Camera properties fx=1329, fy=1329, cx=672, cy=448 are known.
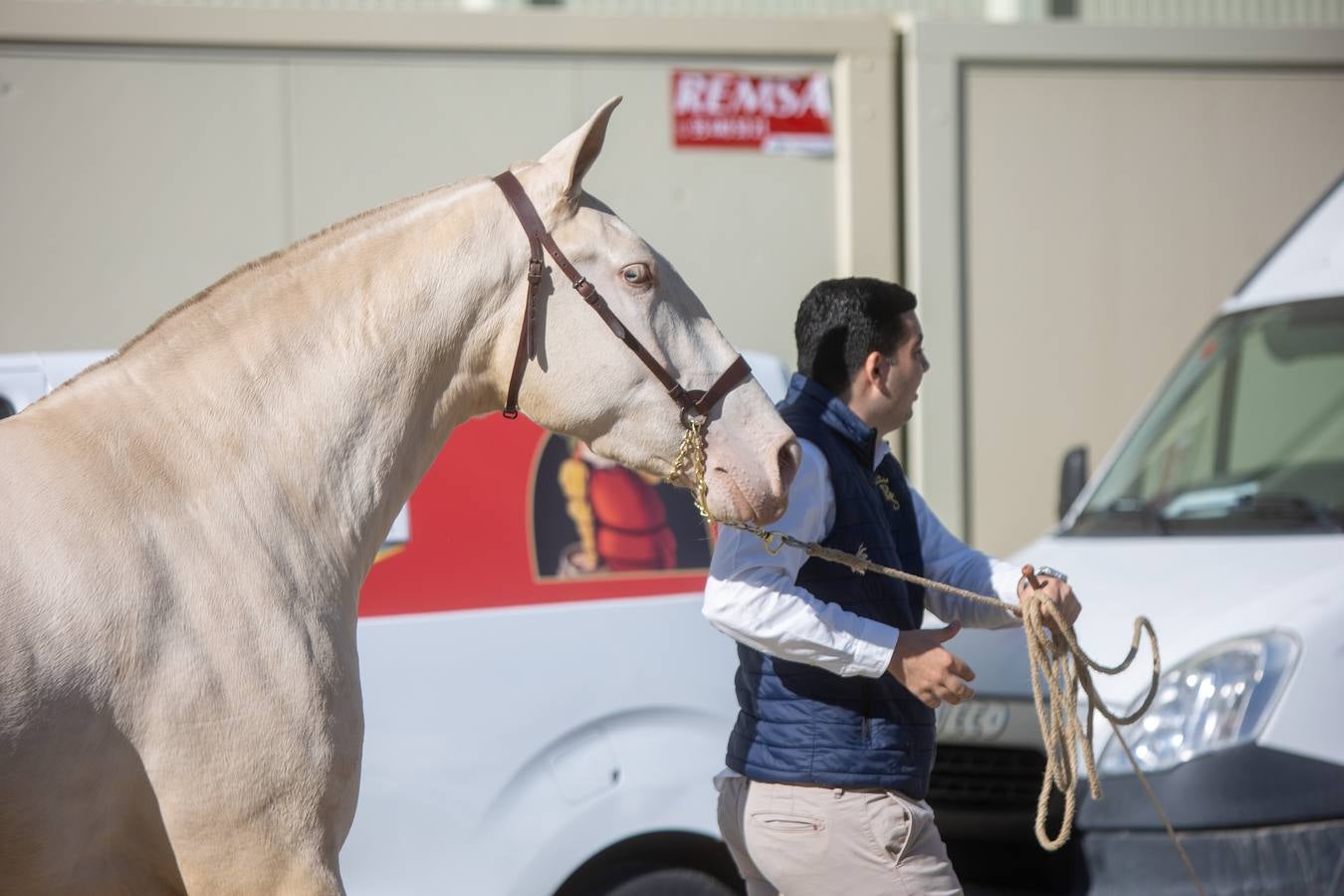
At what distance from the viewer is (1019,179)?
820cm

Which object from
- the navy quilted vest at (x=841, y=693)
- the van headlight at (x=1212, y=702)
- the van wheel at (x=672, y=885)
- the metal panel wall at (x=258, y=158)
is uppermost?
the metal panel wall at (x=258, y=158)

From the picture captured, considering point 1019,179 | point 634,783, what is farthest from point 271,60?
point 634,783

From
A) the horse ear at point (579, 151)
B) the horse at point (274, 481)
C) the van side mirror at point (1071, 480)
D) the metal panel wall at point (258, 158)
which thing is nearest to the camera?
the horse at point (274, 481)

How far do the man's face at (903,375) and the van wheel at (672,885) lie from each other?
5.23 ft

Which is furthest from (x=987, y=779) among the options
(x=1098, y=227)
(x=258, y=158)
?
(x=258, y=158)

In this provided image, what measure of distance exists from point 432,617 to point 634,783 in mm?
733

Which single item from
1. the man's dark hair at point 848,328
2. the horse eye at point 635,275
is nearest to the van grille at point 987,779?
the man's dark hair at point 848,328

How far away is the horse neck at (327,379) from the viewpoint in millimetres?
2232

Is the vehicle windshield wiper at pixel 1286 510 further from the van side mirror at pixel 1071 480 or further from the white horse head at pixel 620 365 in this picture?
the white horse head at pixel 620 365

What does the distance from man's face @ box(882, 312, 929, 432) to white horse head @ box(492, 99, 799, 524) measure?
1.53 feet

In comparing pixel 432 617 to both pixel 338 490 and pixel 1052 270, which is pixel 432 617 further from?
pixel 1052 270

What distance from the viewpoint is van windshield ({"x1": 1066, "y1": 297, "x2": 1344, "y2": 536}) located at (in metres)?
4.70

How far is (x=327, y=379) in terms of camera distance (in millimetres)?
2334

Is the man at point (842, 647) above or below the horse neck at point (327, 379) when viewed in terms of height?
below
